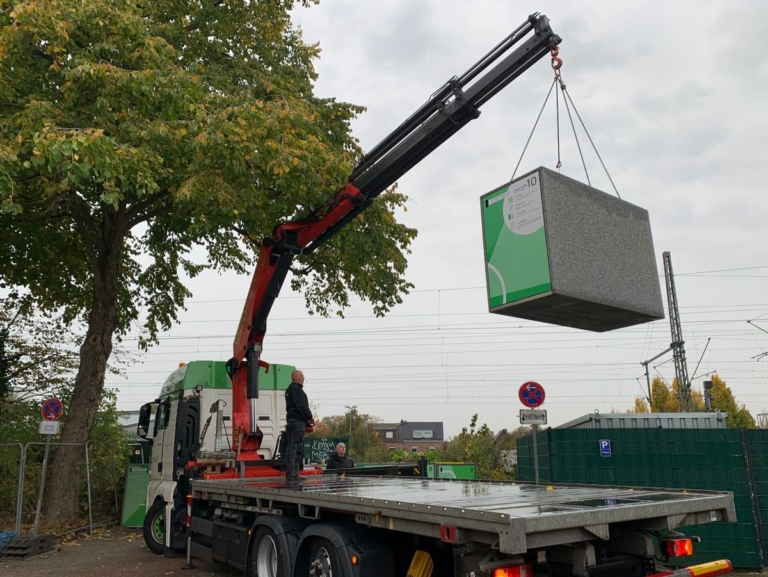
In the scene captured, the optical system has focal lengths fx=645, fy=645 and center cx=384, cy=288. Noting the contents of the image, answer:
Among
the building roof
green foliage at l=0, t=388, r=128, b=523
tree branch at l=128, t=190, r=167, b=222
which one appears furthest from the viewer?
the building roof

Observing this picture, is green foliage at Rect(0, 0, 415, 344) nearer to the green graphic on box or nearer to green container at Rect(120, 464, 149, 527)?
green container at Rect(120, 464, 149, 527)

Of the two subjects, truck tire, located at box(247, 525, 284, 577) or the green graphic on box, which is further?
truck tire, located at box(247, 525, 284, 577)

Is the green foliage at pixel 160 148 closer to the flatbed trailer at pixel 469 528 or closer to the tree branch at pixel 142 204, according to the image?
the tree branch at pixel 142 204

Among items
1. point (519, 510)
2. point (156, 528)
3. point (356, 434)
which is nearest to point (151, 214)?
point (156, 528)

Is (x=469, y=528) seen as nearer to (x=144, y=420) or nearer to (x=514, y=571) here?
(x=514, y=571)

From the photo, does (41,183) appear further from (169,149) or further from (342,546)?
(342,546)

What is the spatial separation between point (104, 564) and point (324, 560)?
601cm

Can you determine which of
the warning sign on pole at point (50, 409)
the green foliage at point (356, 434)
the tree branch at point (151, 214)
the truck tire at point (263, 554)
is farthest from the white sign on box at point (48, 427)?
the green foliage at point (356, 434)

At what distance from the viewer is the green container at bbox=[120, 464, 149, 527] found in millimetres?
13656

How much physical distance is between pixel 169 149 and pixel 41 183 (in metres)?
2.16

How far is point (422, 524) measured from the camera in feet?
15.1

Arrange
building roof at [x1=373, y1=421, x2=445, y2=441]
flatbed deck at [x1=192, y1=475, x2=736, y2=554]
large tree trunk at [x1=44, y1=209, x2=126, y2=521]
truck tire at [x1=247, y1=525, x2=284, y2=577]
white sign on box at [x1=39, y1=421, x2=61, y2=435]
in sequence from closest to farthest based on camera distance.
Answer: flatbed deck at [x1=192, y1=475, x2=736, y2=554], truck tire at [x1=247, y1=525, x2=284, y2=577], white sign on box at [x1=39, y1=421, x2=61, y2=435], large tree trunk at [x1=44, y1=209, x2=126, y2=521], building roof at [x1=373, y1=421, x2=445, y2=441]

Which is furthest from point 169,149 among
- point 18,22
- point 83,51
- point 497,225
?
point 497,225

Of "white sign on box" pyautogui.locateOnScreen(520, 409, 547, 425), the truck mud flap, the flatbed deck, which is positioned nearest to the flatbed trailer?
the flatbed deck
